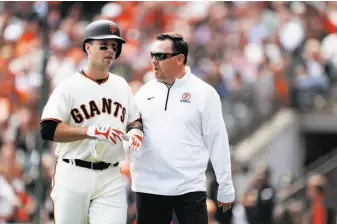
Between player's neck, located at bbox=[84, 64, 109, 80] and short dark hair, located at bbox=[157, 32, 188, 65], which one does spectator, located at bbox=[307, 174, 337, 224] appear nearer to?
short dark hair, located at bbox=[157, 32, 188, 65]

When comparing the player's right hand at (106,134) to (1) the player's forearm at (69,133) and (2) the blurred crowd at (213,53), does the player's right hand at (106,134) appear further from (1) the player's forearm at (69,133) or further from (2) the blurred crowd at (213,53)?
(2) the blurred crowd at (213,53)

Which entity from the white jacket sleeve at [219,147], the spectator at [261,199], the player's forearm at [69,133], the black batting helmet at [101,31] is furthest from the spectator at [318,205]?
the player's forearm at [69,133]

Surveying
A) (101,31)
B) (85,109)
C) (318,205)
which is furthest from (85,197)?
(318,205)

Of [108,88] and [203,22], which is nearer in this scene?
[108,88]

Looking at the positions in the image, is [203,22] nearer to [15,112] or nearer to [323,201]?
[15,112]

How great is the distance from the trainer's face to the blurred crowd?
8.73 metres

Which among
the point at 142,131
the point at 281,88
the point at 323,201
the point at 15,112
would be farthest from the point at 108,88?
the point at 281,88

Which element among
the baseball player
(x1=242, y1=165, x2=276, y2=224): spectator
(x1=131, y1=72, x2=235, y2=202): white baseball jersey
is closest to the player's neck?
the baseball player

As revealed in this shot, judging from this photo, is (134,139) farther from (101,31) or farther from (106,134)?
(101,31)

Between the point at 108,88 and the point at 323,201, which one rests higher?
the point at 108,88

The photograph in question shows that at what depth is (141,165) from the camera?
7.96 meters

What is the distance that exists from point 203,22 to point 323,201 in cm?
705

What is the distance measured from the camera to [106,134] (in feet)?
23.9

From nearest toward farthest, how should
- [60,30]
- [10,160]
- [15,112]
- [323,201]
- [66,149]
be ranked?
[66,149] < [323,201] < [10,160] < [15,112] < [60,30]
